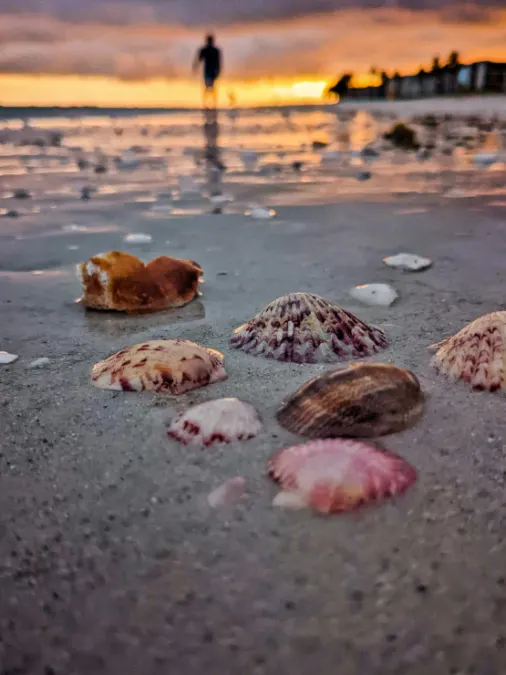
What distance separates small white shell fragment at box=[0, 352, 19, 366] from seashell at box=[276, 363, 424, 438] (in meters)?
1.19

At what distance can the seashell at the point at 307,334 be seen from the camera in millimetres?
2277

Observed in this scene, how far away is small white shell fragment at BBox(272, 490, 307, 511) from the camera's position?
1.43 metres

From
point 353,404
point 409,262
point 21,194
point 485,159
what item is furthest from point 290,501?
point 485,159

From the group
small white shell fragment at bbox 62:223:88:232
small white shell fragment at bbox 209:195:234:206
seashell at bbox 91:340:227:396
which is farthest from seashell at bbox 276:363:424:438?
small white shell fragment at bbox 209:195:234:206

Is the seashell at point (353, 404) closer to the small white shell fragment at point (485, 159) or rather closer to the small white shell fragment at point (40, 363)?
the small white shell fragment at point (40, 363)

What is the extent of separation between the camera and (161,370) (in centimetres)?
203

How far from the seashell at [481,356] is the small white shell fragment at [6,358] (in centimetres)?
166

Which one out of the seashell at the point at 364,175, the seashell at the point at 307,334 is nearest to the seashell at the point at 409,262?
the seashell at the point at 307,334

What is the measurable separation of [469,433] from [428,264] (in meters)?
2.02

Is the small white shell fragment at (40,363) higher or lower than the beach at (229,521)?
lower

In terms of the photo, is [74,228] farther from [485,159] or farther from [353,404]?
[485,159]

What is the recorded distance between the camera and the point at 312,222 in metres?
4.89

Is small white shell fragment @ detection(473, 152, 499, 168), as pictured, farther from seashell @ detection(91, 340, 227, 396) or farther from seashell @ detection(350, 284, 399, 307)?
seashell @ detection(91, 340, 227, 396)

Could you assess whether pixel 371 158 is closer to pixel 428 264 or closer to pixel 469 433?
pixel 428 264
